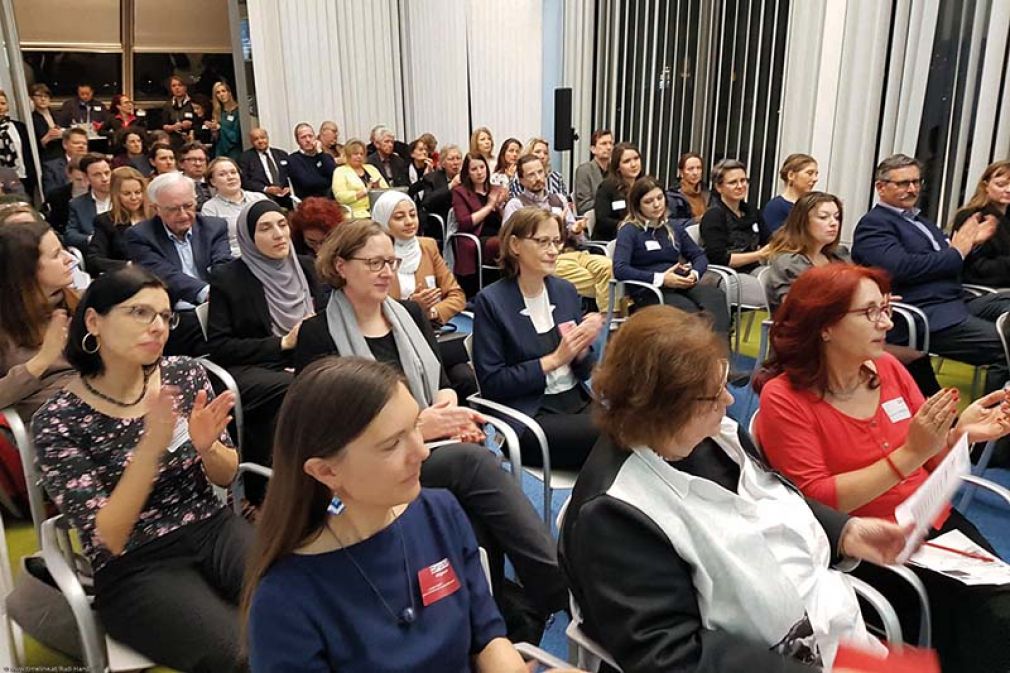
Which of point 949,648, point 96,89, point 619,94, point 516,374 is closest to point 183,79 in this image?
point 96,89

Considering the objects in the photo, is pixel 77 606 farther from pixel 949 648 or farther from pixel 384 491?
pixel 949 648

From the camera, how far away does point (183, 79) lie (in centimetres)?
1148

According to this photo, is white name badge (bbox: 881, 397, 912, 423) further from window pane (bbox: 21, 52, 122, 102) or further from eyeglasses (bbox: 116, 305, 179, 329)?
window pane (bbox: 21, 52, 122, 102)

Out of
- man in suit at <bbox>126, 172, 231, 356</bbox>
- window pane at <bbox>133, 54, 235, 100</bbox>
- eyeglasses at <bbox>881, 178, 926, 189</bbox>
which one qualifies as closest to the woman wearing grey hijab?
man in suit at <bbox>126, 172, 231, 356</bbox>

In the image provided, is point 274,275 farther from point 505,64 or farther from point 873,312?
point 505,64

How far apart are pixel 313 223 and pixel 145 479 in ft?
7.94

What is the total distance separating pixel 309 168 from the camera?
768 cm

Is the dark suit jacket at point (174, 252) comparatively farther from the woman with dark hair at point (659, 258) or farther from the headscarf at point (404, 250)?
the woman with dark hair at point (659, 258)

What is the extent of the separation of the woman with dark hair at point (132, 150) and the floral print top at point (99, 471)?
5.57 meters

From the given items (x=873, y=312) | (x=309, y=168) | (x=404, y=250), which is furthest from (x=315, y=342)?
(x=309, y=168)

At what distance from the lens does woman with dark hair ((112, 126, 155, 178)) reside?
690 centimetres

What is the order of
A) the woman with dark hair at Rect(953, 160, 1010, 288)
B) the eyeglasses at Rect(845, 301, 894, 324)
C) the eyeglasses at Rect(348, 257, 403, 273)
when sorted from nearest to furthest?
the eyeglasses at Rect(845, 301, 894, 324)
the eyeglasses at Rect(348, 257, 403, 273)
the woman with dark hair at Rect(953, 160, 1010, 288)

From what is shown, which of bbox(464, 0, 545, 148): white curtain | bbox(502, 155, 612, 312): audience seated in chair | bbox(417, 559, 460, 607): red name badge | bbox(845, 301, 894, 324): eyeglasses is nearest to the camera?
bbox(417, 559, 460, 607): red name badge

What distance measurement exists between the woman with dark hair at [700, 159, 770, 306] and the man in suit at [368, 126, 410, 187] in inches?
149
